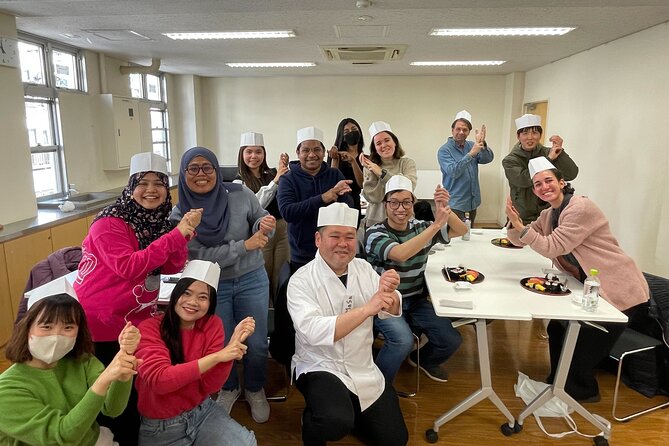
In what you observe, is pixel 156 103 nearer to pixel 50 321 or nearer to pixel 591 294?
pixel 50 321

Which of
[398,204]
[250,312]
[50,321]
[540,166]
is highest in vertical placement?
[540,166]

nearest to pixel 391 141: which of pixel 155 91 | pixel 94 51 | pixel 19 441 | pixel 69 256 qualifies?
pixel 69 256

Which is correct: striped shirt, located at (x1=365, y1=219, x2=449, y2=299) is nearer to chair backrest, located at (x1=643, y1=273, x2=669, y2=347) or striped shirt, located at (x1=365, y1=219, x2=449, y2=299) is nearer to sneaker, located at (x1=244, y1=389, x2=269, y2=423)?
sneaker, located at (x1=244, y1=389, x2=269, y2=423)

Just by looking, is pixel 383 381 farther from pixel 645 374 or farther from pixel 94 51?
pixel 94 51

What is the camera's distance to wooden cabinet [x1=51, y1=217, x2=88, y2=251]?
3.75 m

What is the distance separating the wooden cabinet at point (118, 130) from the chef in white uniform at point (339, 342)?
4300mm

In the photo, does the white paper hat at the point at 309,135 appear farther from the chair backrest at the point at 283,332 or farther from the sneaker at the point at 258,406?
the sneaker at the point at 258,406

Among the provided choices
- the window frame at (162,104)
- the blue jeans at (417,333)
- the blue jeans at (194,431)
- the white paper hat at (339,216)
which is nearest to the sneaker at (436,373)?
the blue jeans at (417,333)

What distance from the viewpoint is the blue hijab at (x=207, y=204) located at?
85.0 inches

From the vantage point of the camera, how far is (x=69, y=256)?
92.3 inches

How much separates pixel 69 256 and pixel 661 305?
3254 millimetres

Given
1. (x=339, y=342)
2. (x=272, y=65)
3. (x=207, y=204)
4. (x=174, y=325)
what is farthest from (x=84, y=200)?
(x=339, y=342)

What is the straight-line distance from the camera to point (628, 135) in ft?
12.7

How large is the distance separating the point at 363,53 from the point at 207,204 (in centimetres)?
349
